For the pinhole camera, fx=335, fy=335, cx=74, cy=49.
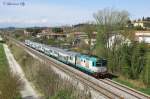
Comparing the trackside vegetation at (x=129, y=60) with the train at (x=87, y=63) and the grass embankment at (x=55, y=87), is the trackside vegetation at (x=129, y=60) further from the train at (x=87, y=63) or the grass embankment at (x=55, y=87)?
the grass embankment at (x=55, y=87)

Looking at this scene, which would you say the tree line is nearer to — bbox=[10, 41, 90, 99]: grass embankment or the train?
the train

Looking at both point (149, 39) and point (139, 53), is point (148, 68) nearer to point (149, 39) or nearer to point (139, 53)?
point (139, 53)

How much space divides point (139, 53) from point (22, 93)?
560 inches

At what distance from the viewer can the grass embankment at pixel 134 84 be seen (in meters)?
33.4

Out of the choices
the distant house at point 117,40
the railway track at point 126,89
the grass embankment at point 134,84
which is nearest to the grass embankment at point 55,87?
the railway track at point 126,89

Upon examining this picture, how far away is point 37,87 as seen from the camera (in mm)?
39156

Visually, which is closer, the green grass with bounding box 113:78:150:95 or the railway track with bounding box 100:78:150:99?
the railway track with bounding box 100:78:150:99

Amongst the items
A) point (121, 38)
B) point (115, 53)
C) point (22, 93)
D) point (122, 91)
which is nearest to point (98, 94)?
point (122, 91)

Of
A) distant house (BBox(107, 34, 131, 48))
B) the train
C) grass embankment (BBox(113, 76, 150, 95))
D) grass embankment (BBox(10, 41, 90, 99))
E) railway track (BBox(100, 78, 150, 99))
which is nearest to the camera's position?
grass embankment (BBox(10, 41, 90, 99))

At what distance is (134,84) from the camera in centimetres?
3634

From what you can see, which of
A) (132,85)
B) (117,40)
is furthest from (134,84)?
(117,40)

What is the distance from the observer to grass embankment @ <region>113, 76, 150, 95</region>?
33362 mm

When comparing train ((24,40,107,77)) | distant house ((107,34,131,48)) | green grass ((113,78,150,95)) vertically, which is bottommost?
green grass ((113,78,150,95))

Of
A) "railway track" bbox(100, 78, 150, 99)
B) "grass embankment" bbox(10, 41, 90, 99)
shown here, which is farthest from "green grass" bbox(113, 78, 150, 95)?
"grass embankment" bbox(10, 41, 90, 99)
